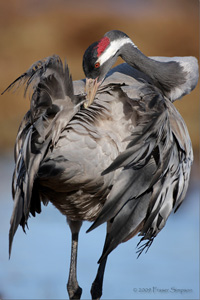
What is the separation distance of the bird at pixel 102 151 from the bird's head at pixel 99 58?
0.01 meters

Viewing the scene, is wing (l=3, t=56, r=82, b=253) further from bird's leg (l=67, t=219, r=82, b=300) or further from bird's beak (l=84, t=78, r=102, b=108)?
bird's leg (l=67, t=219, r=82, b=300)

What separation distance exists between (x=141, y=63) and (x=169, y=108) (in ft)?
1.27

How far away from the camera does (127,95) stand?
2832 mm

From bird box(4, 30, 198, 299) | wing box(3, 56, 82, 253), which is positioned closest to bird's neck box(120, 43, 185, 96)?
bird box(4, 30, 198, 299)

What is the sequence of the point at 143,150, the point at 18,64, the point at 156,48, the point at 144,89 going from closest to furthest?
the point at 143,150 → the point at 144,89 → the point at 18,64 → the point at 156,48

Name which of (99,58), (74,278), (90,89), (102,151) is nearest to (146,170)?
(102,151)

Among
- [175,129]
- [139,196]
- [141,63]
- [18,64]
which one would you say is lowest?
[139,196]

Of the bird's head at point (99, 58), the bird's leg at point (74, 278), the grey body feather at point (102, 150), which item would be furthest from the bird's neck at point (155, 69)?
the bird's leg at point (74, 278)

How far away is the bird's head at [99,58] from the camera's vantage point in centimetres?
301

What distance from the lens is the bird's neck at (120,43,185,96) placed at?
329cm

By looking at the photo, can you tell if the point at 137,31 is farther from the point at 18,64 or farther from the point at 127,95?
the point at 127,95

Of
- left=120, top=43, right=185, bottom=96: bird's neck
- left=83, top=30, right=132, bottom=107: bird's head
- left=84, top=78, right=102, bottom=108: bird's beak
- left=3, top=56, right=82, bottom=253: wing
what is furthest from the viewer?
left=120, top=43, right=185, bottom=96: bird's neck

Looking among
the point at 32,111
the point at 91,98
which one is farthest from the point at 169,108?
the point at 32,111

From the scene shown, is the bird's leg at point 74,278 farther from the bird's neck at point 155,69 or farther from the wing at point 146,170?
the bird's neck at point 155,69
